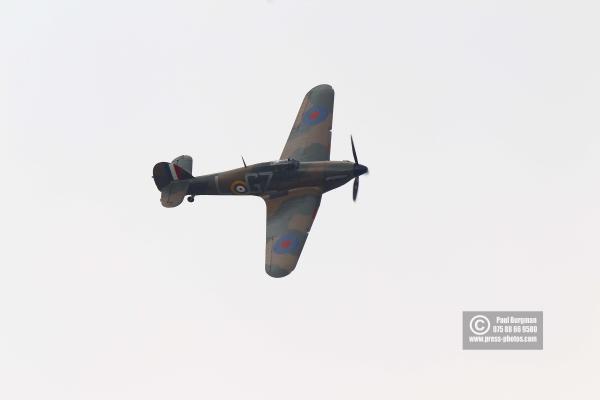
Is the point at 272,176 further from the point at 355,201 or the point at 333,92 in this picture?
the point at 333,92

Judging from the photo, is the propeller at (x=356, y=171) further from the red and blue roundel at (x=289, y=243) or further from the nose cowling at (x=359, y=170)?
the red and blue roundel at (x=289, y=243)

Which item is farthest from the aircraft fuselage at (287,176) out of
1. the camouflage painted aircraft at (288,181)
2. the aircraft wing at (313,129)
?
the aircraft wing at (313,129)

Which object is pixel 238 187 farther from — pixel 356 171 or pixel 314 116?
pixel 356 171

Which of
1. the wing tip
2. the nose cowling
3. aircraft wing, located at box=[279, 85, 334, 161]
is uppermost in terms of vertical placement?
aircraft wing, located at box=[279, 85, 334, 161]

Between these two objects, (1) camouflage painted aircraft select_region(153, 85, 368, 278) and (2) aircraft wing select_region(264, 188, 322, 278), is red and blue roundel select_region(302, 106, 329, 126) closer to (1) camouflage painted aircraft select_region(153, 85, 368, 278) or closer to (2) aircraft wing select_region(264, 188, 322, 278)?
(1) camouflage painted aircraft select_region(153, 85, 368, 278)

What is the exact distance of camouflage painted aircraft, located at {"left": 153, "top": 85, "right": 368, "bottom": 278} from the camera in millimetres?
42375

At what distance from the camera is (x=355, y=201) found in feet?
145

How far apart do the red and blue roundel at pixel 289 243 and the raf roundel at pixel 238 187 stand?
4.92 meters

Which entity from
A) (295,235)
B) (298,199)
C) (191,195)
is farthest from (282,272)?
(191,195)

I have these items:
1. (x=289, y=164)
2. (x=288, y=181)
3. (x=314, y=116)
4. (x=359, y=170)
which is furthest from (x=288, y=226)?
(x=314, y=116)

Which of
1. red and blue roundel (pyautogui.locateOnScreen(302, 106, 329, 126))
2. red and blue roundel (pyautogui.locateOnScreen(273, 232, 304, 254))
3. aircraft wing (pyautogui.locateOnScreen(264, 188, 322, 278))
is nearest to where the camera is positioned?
aircraft wing (pyautogui.locateOnScreen(264, 188, 322, 278))

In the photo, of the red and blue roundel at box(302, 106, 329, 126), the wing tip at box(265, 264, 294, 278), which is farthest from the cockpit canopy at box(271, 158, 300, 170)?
the wing tip at box(265, 264, 294, 278)

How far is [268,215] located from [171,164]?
6.67m

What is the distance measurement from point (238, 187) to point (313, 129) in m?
5.74
